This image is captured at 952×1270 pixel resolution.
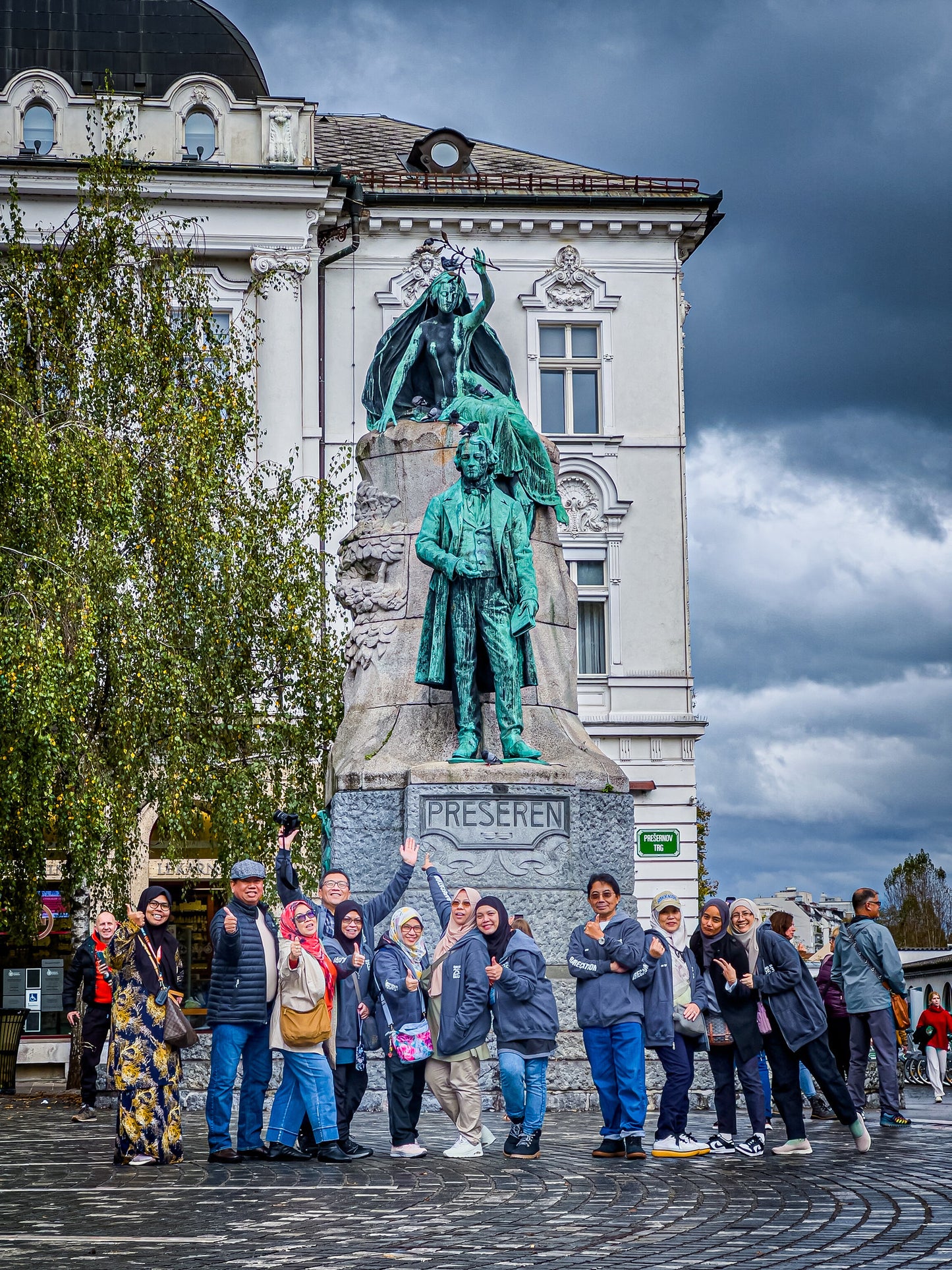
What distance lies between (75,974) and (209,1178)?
24.9 ft

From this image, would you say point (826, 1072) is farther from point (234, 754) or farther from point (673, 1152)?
point (234, 754)

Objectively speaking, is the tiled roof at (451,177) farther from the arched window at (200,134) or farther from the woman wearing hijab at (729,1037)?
the woman wearing hijab at (729,1037)

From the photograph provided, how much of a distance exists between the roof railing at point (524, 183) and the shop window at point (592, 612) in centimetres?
650

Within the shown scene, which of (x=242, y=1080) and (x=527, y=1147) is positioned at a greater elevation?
(x=242, y=1080)

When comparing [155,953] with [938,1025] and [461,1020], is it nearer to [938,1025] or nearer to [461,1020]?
[461,1020]

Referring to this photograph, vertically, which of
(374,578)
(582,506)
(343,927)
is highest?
(582,506)

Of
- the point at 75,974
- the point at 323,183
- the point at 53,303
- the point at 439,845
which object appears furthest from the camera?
the point at 323,183

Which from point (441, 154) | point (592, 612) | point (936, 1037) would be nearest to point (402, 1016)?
point (936, 1037)

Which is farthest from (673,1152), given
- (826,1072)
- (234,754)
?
(234,754)

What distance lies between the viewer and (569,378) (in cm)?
3269

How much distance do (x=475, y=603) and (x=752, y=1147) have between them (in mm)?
5044

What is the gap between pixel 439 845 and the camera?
13852 mm

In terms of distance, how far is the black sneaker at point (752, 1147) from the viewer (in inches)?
419

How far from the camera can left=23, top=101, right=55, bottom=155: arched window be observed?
3117cm
